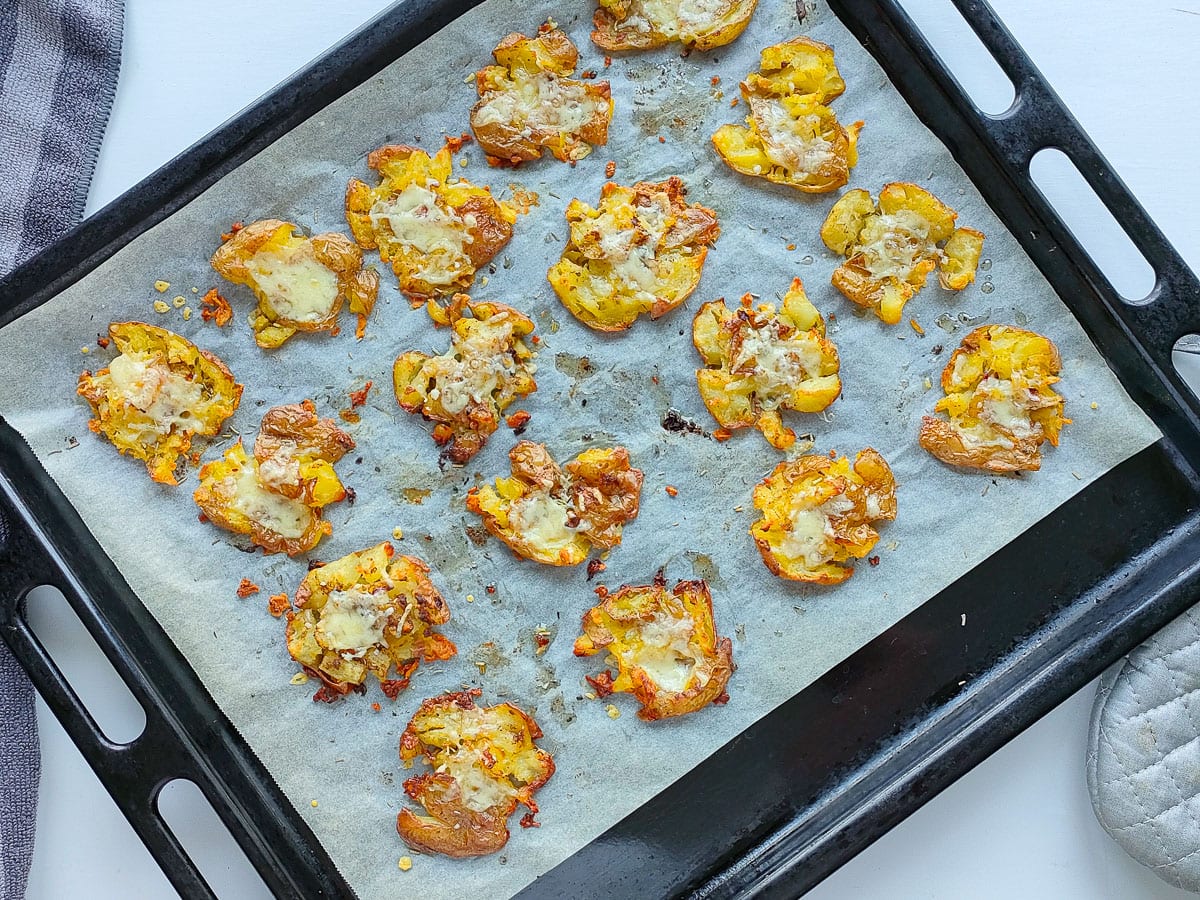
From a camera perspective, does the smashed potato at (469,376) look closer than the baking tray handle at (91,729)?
No

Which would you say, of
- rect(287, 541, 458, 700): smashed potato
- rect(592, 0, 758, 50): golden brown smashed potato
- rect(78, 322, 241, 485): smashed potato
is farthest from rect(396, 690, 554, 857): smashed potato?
rect(592, 0, 758, 50): golden brown smashed potato

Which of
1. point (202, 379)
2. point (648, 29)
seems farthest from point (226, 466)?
point (648, 29)

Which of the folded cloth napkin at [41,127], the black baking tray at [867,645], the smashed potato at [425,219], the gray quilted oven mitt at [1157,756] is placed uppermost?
the folded cloth napkin at [41,127]

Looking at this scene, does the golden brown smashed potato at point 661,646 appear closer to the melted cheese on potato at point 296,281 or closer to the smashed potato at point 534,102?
the melted cheese on potato at point 296,281

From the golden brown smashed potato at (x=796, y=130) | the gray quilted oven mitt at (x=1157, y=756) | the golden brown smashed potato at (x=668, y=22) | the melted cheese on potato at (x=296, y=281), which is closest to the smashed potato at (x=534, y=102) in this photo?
the golden brown smashed potato at (x=668, y=22)

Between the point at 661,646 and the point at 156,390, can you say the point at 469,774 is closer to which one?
the point at 661,646

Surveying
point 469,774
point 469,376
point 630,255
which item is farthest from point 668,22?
point 469,774
